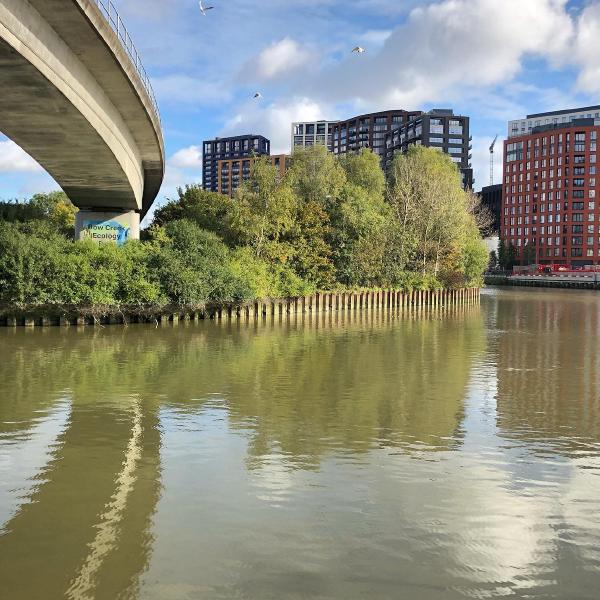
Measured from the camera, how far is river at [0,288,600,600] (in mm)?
5969

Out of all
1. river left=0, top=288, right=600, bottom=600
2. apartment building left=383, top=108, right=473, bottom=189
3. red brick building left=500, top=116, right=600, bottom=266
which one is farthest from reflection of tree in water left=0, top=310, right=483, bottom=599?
apartment building left=383, top=108, right=473, bottom=189

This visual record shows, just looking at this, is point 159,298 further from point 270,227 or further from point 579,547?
point 579,547

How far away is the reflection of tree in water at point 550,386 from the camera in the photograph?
11.2 meters

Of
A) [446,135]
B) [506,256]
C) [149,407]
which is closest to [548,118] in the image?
[446,135]

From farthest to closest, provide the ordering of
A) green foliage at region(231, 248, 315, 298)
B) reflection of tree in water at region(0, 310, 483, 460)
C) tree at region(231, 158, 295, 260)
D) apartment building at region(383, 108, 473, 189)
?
apartment building at region(383, 108, 473, 189)
tree at region(231, 158, 295, 260)
green foliage at region(231, 248, 315, 298)
reflection of tree in water at region(0, 310, 483, 460)

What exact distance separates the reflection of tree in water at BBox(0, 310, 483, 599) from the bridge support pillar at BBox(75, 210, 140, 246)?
1010cm

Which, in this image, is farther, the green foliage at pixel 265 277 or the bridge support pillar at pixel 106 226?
the bridge support pillar at pixel 106 226

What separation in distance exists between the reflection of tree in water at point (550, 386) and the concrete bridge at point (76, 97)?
43.3 ft

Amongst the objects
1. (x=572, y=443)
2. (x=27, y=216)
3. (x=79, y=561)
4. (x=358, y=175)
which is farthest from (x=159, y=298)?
(x=358, y=175)

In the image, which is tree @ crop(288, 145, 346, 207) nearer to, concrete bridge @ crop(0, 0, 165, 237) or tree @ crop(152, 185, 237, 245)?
tree @ crop(152, 185, 237, 245)

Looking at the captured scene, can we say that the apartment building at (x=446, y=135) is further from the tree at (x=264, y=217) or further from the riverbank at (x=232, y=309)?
the tree at (x=264, y=217)

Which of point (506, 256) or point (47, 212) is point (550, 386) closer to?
point (47, 212)

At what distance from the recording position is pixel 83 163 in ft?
87.2

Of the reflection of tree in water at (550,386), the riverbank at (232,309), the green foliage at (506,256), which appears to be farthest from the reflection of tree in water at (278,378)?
the green foliage at (506,256)
